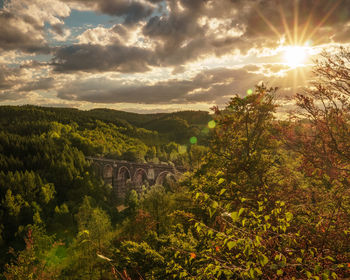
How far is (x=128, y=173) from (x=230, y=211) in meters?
86.7

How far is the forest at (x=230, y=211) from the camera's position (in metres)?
4.61

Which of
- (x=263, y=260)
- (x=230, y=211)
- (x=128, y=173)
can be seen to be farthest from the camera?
(x=128, y=173)

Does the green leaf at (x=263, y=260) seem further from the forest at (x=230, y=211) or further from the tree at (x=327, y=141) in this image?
the tree at (x=327, y=141)

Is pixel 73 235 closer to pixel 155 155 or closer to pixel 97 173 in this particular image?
pixel 97 173

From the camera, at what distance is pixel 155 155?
131 metres

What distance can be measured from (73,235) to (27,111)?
559 feet

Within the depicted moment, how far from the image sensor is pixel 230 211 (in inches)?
342

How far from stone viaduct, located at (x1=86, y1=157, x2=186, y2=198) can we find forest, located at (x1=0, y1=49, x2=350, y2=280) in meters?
12.1

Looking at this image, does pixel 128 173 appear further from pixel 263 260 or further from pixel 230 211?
pixel 263 260

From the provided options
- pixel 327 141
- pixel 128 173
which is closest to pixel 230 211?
pixel 327 141

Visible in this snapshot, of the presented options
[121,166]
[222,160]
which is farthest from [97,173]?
[222,160]

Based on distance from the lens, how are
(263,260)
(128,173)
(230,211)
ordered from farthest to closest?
(128,173), (230,211), (263,260)

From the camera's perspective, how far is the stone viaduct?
3071 inches

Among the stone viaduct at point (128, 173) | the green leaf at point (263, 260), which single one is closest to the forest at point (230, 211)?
the green leaf at point (263, 260)
